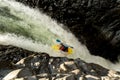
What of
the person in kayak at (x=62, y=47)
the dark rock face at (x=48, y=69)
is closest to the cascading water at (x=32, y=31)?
the person in kayak at (x=62, y=47)

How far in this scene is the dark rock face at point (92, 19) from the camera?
854cm

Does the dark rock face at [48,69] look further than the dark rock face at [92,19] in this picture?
No

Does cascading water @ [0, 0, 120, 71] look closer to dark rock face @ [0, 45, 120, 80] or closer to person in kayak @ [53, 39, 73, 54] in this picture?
person in kayak @ [53, 39, 73, 54]

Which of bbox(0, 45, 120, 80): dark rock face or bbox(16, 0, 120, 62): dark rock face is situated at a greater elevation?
bbox(16, 0, 120, 62): dark rock face

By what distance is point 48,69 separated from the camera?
6289 mm

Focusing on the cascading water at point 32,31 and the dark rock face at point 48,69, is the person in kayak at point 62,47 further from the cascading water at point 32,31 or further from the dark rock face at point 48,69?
the dark rock face at point 48,69

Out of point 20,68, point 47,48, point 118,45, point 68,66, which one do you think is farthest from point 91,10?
point 20,68

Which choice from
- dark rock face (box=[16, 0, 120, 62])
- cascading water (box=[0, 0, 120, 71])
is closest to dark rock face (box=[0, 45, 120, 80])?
cascading water (box=[0, 0, 120, 71])

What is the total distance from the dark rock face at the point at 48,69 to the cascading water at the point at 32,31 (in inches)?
21.5

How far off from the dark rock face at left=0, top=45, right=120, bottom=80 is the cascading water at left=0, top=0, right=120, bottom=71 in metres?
0.55

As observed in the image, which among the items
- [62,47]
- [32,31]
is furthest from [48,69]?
[32,31]

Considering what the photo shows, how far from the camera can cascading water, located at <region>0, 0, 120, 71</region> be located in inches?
292

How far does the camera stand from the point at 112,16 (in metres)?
8.55

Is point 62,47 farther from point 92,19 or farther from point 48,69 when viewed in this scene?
point 92,19
